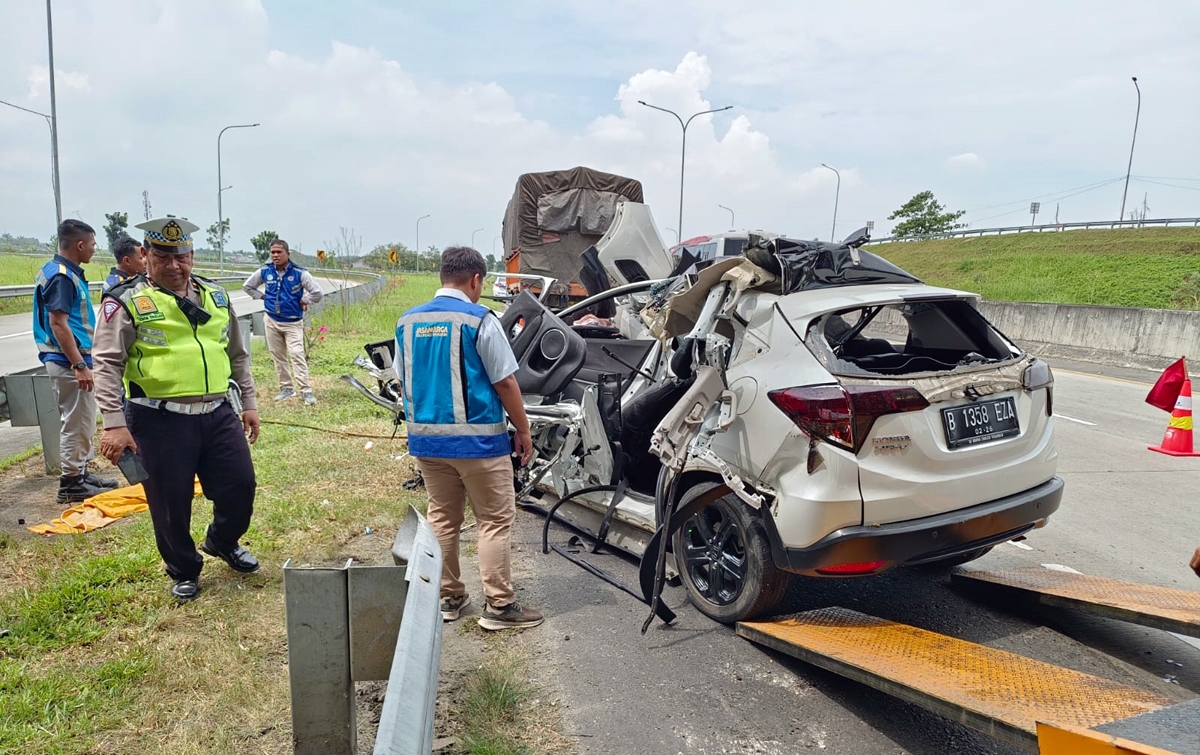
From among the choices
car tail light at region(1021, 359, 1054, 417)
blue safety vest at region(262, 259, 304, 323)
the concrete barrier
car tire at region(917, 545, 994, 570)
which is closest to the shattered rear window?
car tail light at region(1021, 359, 1054, 417)

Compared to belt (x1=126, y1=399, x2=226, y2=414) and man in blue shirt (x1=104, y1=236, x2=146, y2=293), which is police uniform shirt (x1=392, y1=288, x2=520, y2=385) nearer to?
belt (x1=126, y1=399, x2=226, y2=414)

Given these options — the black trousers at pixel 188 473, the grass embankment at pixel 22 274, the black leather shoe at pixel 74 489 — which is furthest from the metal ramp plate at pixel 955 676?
the grass embankment at pixel 22 274

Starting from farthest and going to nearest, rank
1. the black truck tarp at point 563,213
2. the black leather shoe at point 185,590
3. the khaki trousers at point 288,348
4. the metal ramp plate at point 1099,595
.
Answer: the black truck tarp at point 563,213
the khaki trousers at point 288,348
the black leather shoe at point 185,590
the metal ramp plate at point 1099,595

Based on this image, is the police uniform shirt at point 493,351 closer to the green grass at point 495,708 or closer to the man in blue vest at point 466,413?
the man in blue vest at point 466,413

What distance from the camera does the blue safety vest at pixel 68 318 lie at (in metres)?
5.00

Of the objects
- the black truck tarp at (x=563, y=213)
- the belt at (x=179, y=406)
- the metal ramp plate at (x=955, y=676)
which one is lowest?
the metal ramp plate at (x=955, y=676)

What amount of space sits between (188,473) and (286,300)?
5433 millimetres

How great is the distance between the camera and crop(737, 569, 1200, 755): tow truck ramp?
1972mm

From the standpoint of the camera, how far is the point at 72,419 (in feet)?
17.2

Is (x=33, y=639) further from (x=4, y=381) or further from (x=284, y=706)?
(x=4, y=381)

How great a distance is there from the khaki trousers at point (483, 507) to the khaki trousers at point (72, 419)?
3.31 meters

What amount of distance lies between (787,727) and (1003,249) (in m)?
43.9

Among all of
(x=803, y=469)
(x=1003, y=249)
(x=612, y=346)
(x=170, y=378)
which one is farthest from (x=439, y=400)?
(x=1003, y=249)

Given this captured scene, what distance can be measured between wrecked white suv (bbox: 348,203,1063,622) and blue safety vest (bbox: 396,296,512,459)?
84 cm
